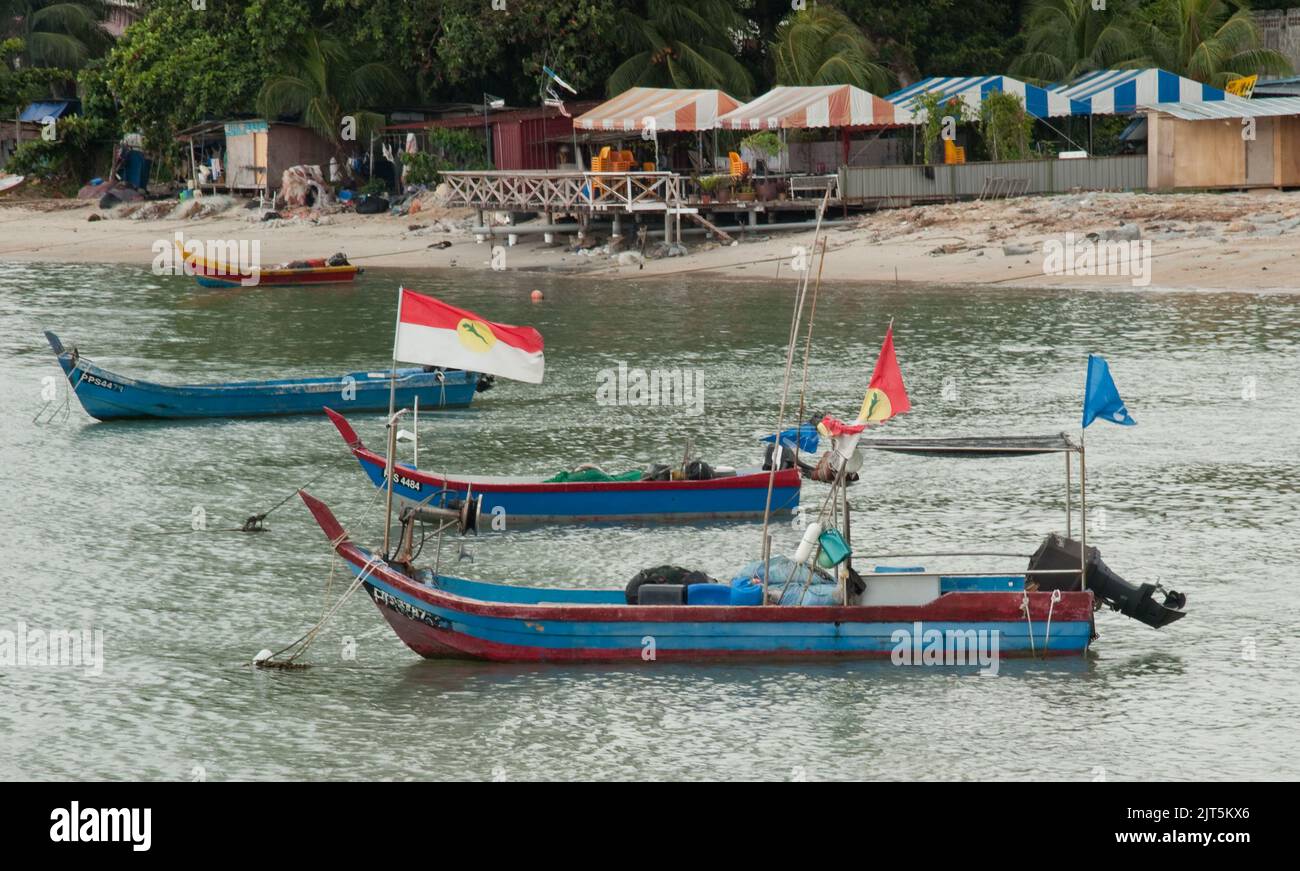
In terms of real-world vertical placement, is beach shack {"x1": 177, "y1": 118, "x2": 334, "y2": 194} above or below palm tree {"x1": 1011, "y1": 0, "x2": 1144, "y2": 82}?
below

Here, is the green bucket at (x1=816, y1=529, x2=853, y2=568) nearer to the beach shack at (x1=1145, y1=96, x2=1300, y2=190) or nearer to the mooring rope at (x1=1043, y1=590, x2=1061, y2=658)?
the mooring rope at (x1=1043, y1=590, x2=1061, y2=658)

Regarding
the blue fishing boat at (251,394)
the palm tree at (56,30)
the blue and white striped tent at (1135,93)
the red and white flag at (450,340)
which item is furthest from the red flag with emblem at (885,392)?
the palm tree at (56,30)

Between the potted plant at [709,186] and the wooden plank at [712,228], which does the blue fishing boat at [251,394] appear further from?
the potted plant at [709,186]

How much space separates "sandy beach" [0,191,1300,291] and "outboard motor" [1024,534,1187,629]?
2456cm

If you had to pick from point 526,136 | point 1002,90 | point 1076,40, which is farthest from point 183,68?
point 1076,40

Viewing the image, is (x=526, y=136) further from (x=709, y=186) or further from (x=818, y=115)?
(x=818, y=115)

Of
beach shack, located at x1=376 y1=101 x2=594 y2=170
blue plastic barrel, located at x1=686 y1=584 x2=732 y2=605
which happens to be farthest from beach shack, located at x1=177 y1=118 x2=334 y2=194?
blue plastic barrel, located at x1=686 y1=584 x2=732 y2=605

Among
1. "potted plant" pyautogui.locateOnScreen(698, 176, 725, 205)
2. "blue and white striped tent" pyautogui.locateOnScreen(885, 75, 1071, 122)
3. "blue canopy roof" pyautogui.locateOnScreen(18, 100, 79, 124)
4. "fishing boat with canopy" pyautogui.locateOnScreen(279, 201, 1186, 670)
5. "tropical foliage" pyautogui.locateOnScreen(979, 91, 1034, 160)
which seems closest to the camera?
"fishing boat with canopy" pyautogui.locateOnScreen(279, 201, 1186, 670)

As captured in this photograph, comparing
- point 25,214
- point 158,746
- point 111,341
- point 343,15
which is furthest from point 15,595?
point 25,214

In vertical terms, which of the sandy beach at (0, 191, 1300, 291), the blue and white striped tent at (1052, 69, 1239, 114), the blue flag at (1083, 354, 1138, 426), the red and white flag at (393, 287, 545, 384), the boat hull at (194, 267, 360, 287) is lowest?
the blue flag at (1083, 354, 1138, 426)

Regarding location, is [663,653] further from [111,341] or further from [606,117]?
[606,117]

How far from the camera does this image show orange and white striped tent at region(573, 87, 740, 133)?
1965 inches

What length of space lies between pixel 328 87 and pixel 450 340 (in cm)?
4740

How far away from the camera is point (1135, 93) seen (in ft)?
157
